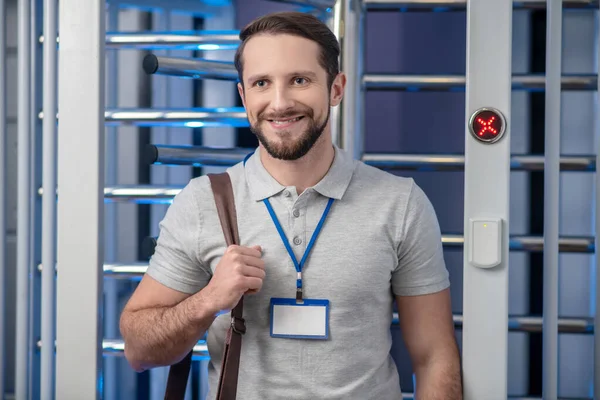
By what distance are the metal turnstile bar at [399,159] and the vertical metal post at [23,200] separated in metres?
0.41

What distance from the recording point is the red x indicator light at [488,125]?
1804 millimetres

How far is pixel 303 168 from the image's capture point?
1.90 metres

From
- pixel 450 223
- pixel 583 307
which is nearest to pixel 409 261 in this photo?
pixel 450 223

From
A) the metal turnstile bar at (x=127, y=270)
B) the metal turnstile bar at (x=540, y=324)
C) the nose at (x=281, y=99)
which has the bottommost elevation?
the metal turnstile bar at (x=540, y=324)

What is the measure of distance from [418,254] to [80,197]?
94cm

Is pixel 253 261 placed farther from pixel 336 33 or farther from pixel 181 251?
pixel 336 33

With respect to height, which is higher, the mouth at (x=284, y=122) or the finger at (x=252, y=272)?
the mouth at (x=284, y=122)

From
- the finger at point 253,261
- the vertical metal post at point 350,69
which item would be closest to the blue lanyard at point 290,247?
the finger at point 253,261

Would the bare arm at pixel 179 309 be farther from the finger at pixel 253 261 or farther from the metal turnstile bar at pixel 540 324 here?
the metal turnstile bar at pixel 540 324

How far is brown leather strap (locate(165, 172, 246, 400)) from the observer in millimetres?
1707

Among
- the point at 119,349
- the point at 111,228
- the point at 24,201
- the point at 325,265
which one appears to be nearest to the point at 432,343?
the point at 325,265

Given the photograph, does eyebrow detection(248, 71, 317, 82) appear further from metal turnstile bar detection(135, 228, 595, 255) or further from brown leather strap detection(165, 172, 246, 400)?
metal turnstile bar detection(135, 228, 595, 255)

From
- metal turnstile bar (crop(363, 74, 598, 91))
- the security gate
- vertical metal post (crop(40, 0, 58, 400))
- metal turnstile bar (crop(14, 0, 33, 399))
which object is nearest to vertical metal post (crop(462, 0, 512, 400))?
the security gate

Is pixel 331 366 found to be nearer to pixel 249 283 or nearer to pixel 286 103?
pixel 249 283
